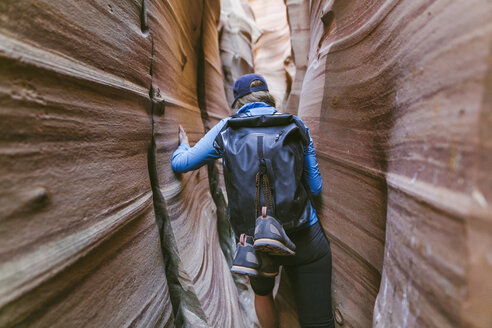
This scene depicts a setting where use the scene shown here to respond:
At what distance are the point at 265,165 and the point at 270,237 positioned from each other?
28cm

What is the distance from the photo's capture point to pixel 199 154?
115 cm

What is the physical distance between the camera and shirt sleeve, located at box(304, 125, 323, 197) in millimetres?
1127

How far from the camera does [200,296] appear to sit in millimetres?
1182

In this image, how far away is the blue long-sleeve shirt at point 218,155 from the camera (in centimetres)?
Result: 111

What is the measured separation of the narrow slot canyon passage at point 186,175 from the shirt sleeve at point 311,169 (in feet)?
0.44

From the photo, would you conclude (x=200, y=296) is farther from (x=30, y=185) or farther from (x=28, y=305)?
(x=30, y=185)

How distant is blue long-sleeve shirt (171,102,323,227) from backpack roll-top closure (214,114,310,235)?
0.42 feet

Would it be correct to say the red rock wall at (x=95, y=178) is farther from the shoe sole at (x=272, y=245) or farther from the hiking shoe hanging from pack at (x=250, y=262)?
the shoe sole at (x=272, y=245)

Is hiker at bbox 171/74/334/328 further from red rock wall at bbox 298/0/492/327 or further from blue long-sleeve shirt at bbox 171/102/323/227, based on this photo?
red rock wall at bbox 298/0/492/327

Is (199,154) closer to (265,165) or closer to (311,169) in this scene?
(265,165)

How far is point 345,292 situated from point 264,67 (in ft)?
17.3

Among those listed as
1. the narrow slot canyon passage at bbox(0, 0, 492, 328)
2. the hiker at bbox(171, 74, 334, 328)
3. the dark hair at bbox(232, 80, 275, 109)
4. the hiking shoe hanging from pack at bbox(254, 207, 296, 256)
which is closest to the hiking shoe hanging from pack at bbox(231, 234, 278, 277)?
the hiker at bbox(171, 74, 334, 328)

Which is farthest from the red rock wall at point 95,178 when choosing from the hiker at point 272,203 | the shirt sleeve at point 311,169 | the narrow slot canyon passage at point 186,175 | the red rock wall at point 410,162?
the red rock wall at point 410,162

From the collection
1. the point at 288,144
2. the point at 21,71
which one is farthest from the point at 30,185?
the point at 288,144
